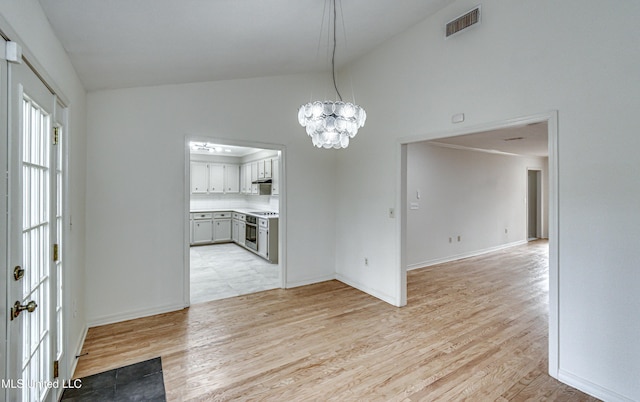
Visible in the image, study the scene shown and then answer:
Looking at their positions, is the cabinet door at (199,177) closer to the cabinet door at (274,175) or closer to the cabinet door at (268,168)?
the cabinet door at (268,168)

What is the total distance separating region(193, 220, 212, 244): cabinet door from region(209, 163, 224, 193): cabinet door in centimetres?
105

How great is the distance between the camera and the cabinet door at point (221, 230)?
7629mm

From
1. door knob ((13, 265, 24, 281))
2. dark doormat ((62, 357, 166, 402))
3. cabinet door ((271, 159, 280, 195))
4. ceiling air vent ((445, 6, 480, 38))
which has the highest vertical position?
ceiling air vent ((445, 6, 480, 38))

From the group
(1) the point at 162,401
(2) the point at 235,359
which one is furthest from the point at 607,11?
(1) the point at 162,401

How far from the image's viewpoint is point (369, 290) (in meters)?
4.23

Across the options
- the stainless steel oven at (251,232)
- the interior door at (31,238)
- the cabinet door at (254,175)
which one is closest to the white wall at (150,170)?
the interior door at (31,238)

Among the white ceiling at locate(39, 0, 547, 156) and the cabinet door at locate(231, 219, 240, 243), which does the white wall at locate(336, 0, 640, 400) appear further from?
the cabinet door at locate(231, 219, 240, 243)

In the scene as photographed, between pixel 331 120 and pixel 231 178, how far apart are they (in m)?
6.56

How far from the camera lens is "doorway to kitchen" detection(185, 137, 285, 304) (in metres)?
4.39

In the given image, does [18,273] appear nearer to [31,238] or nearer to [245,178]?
[31,238]

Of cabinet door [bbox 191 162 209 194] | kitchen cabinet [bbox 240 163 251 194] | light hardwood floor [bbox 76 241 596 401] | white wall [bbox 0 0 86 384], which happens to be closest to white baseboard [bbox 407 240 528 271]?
light hardwood floor [bbox 76 241 596 401]

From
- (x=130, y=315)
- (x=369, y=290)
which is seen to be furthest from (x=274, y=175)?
(x=130, y=315)

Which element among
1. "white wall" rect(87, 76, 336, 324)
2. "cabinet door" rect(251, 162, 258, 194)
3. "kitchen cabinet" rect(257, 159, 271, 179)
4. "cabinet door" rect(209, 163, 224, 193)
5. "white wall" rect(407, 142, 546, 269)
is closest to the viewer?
"white wall" rect(87, 76, 336, 324)

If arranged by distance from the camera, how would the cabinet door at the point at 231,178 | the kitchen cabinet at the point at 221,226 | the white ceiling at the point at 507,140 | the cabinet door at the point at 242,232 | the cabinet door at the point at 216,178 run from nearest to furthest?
the white ceiling at the point at 507,140 → the cabinet door at the point at 242,232 → the kitchen cabinet at the point at 221,226 → the cabinet door at the point at 216,178 → the cabinet door at the point at 231,178
